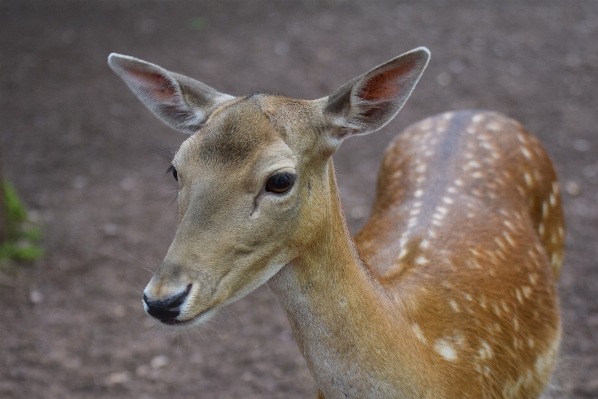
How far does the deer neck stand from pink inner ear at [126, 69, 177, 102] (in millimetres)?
821

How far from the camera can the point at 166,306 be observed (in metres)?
1.93

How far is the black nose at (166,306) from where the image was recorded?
1.93m

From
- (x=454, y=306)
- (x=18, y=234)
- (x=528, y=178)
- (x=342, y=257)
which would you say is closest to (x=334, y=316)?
(x=342, y=257)

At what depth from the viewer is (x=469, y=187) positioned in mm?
3326

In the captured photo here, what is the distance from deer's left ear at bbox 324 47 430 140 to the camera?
231 cm

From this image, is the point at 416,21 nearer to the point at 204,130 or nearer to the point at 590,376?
the point at 590,376

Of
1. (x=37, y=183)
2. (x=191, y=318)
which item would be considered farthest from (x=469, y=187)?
(x=37, y=183)

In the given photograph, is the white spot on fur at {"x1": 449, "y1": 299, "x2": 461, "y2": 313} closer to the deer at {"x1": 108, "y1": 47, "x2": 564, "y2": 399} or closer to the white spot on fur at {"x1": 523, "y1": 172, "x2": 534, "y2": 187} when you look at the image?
the deer at {"x1": 108, "y1": 47, "x2": 564, "y2": 399}

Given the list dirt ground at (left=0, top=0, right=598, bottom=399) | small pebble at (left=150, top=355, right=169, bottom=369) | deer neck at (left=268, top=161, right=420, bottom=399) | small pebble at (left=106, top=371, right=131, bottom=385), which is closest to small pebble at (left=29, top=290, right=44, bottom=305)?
dirt ground at (left=0, top=0, right=598, bottom=399)

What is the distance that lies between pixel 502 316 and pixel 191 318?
146cm

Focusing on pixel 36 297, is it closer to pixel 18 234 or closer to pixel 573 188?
pixel 18 234

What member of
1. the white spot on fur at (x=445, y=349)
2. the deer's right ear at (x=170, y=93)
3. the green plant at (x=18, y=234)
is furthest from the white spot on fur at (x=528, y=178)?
the green plant at (x=18, y=234)

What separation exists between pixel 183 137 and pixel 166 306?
5126mm

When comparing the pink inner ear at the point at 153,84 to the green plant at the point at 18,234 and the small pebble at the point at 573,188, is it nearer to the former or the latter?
the green plant at the point at 18,234
